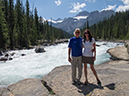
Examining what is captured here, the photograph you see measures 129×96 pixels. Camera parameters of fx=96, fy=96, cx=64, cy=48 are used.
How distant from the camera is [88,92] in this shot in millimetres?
3656

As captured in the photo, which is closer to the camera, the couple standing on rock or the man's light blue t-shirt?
the couple standing on rock

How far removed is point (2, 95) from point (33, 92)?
4.26ft

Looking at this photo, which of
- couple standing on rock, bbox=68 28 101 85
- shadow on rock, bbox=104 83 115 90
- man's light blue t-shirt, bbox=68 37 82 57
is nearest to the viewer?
shadow on rock, bbox=104 83 115 90

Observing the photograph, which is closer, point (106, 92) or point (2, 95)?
point (106, 92)

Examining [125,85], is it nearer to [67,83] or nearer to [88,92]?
[88,92]

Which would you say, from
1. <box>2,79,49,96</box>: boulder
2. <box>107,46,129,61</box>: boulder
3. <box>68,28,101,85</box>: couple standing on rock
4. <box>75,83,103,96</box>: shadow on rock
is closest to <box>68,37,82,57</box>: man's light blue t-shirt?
<box>68,28,101,85</box>: couple standing on rock

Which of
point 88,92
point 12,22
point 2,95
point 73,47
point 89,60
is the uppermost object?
point 12,22

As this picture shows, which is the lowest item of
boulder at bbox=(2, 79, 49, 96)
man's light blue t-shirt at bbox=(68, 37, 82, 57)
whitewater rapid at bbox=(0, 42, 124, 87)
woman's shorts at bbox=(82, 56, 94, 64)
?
whitewater rapid at bbox=(0, 42, 124, 87)

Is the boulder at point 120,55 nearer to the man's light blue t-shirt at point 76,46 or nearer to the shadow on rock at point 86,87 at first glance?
the shadow on rock at point 86,87

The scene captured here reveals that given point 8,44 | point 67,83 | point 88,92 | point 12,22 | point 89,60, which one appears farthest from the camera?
point 12,22

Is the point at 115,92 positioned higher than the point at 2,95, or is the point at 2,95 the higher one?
the point at 115,92

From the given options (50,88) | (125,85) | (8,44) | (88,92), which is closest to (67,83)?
(50,88)

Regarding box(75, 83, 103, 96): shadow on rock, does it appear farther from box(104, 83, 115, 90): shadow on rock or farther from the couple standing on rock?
box(104, 83, 115, 90): shadow on rock

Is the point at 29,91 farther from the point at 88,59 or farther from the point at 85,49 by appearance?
the point at 85,49
